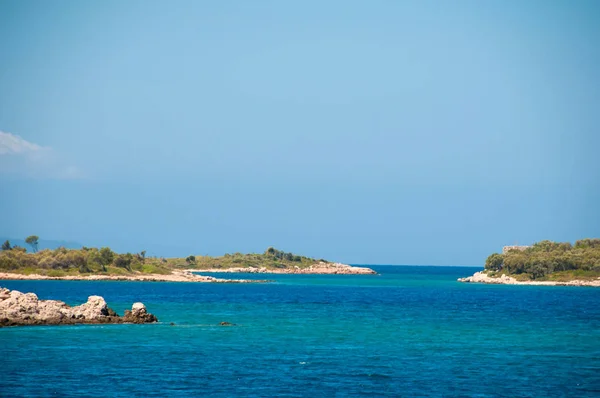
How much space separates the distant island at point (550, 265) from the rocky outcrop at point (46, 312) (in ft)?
412

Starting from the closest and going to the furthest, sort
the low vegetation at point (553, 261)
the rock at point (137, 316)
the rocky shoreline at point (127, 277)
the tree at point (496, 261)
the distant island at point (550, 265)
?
the rock at point (137, 316) → the rocky shoreline at point (127, 277) → the distant island at point (550, 265) → the low vegetation at point (553, 261) → the tree at point (496, 261)

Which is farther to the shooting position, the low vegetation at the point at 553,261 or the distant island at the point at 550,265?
the low vegetation at the point at 553,261

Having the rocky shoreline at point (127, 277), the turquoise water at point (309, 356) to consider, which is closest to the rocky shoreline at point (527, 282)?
the rocky shoreline at point (127, 277)

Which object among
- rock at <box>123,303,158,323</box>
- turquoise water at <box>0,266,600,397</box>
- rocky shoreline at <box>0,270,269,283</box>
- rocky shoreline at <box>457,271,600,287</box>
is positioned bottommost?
turquoise water at <box>0,266,600,397</box>

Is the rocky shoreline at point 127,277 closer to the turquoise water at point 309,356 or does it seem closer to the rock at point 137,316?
the turquoise water at point 309,356

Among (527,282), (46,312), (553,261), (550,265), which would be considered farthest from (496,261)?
(46,312)

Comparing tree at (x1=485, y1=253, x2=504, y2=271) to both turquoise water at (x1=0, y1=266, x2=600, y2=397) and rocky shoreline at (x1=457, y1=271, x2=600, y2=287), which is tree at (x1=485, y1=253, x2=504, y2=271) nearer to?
rocky shoreline at (x1=457, y1=271, x2=600, y2=287)

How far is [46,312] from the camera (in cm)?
6725

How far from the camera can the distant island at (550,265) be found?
171375mm

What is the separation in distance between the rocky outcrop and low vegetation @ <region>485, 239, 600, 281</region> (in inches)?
4987

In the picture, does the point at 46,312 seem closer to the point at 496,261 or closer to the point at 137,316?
the point at 137,316

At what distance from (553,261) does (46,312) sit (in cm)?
13518

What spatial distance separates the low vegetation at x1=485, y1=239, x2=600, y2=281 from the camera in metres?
172

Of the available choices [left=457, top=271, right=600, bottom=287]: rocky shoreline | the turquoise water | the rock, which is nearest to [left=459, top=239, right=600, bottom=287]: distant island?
[left=457, top=271, right=600, bottom=287]: rocky shoreline
